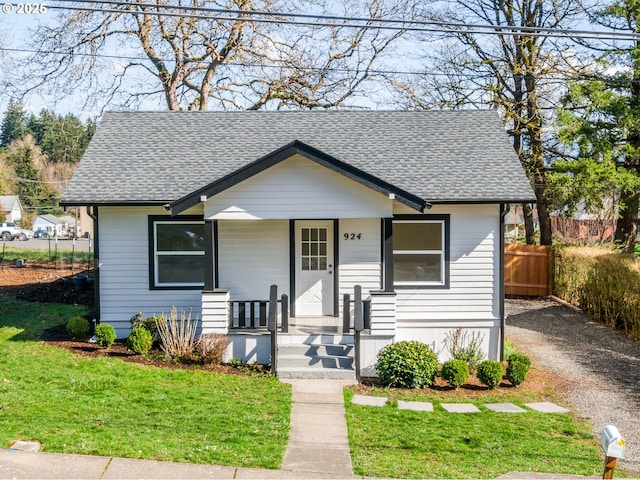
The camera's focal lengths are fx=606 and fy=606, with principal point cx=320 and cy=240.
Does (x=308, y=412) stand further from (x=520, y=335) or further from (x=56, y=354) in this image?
(x=520, y=335)

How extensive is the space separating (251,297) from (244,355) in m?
1.69

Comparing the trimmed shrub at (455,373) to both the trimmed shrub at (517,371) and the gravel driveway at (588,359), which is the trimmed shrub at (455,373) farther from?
the gravel driveway at (588,359)

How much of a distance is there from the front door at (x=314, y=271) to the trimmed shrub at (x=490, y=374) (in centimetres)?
363

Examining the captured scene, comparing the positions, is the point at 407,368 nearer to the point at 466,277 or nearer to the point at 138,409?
the point at 466,277

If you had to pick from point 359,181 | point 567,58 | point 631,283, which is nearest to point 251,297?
point 359,181

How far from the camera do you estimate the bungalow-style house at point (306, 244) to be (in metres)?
11.6

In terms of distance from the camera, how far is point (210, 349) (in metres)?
11.1

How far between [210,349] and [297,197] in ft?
10.9

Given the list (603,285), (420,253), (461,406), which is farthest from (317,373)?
(603,285)

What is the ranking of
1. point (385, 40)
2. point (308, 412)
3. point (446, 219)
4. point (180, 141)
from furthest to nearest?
point (385, 40) < point (180, 141) < point (446, 219) < point (308, 412)

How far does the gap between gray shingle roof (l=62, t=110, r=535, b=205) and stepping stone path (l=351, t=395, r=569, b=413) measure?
4.26 m

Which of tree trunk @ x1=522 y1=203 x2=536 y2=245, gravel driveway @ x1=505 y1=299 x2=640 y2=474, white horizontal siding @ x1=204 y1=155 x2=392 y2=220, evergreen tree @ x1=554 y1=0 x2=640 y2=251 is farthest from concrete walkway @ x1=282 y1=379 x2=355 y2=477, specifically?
tree trunk @ x1=522 y1=203 x2=536 y2=245

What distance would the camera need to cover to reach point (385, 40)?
26078 mm

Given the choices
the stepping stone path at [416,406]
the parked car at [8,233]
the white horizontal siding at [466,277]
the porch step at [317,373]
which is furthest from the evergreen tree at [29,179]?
the stepping stone path at [416,406]
